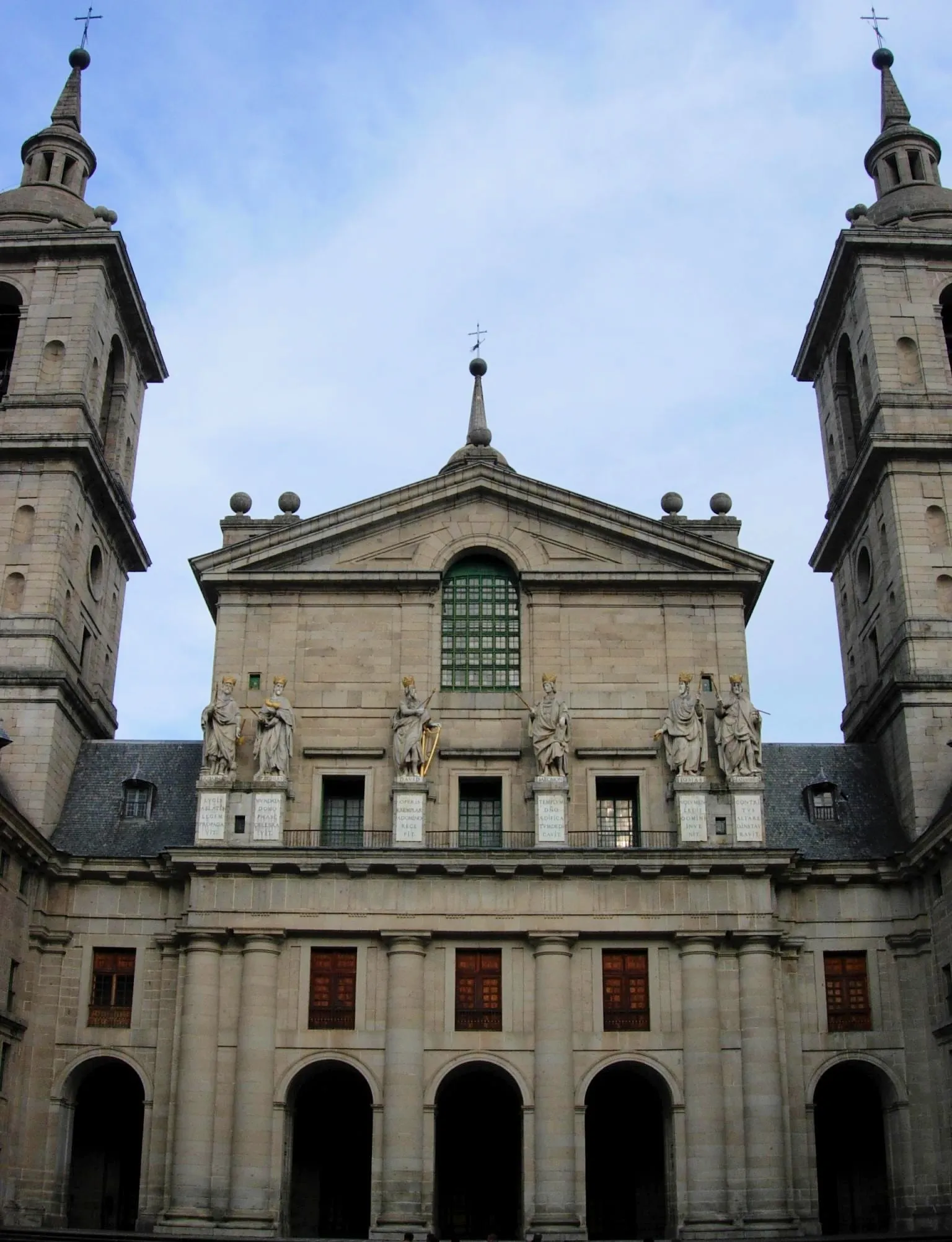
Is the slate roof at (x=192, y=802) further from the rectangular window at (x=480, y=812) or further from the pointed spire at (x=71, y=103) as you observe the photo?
the pointed spire at (x=71, y=103)

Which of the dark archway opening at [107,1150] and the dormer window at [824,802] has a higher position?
the dormer window at [824,802]

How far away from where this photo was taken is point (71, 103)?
56062 mm

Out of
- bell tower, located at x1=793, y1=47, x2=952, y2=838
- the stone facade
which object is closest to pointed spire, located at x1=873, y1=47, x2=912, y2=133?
bell tower, located at x1=793, y1=47, x2=952, y2=838

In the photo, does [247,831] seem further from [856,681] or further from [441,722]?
[856,681]

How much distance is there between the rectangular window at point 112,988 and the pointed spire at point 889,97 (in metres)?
39.2

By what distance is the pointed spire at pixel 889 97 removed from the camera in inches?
2181

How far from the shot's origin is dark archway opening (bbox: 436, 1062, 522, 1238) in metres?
40.5

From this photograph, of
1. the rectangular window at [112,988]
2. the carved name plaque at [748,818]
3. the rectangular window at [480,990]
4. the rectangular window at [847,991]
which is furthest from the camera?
the rectangular window at [112,988]

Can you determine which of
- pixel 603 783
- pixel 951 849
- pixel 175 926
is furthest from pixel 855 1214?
pixel 175 926

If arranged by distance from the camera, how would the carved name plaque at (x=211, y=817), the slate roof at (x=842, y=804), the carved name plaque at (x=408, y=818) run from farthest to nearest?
the slate roof at (x=842, y=804) → the carved name plaque at (x=211, y=817) → the carved name plaque at (x=408, y=818)

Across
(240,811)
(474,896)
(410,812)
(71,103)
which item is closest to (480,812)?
(410,812)

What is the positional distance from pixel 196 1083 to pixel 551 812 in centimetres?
1116

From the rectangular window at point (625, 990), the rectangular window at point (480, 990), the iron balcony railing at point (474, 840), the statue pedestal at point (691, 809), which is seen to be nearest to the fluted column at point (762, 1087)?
the rectangular window at point (625, 990)

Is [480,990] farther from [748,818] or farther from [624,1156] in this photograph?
[748,818]
